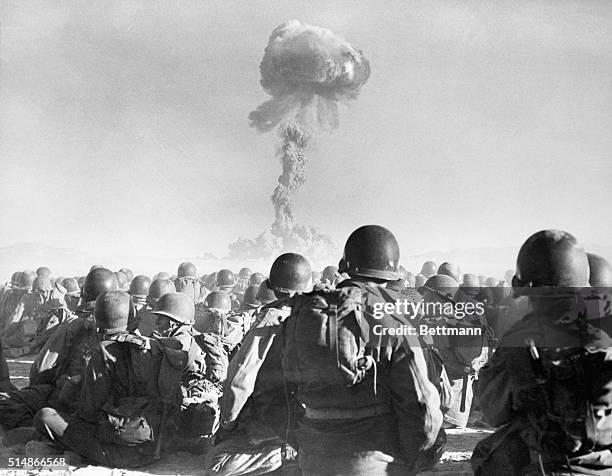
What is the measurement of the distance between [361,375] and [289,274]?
178 cm

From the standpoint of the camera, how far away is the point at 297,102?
43438mm

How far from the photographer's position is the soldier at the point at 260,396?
12.7ft

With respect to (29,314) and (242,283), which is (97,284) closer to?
(29,314)

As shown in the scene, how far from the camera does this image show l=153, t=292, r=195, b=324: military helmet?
527 centimetres

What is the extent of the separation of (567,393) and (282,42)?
40224 mm

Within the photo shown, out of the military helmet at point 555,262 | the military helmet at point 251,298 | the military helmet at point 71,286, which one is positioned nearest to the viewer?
the military helmet at point 555,262

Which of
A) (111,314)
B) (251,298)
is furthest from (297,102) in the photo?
(111,314)

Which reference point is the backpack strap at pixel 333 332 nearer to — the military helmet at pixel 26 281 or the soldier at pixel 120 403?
the soldier at pixel 120 403

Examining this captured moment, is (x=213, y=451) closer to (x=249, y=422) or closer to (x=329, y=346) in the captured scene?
(x=249, y=422)

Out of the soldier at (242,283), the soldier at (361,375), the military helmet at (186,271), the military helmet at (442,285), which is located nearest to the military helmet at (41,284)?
the military helmet at (186,271)

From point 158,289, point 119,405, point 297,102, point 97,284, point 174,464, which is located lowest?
point 174,464

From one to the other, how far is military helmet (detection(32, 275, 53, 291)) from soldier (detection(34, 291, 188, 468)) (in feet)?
27.3

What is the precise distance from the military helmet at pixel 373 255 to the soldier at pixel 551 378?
0.81 meters

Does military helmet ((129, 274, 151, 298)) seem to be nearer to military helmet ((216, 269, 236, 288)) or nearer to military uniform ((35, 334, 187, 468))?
military helmet ((216, 269, 236, 288))
